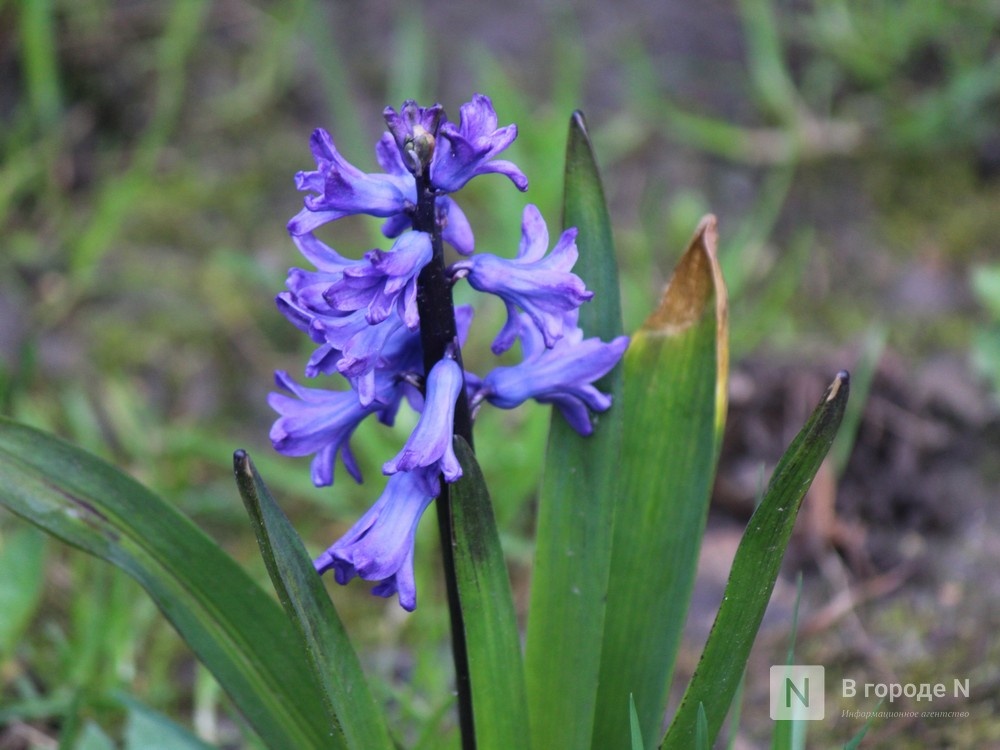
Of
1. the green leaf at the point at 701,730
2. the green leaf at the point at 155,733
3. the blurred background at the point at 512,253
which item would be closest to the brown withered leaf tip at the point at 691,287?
the green leaf at the point at 701,730

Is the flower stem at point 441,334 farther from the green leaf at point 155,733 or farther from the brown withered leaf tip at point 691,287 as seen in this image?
the green leaf at point 155,733

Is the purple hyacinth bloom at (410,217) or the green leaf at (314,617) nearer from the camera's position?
the green leaf at (314,617)

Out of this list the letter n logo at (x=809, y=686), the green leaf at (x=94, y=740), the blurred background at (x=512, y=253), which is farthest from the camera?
the blurred background at (x=512, y=253)

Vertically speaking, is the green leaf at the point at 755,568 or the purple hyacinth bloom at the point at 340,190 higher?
the purple hyacinth bloom at the point at 340,190

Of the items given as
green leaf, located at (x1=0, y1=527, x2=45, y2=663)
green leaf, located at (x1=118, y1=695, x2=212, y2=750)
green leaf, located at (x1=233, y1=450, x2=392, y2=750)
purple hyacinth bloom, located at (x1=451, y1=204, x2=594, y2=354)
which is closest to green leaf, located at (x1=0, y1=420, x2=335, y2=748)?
green leaf, located at (x1=233, y1=450, x2=392, y2=750)

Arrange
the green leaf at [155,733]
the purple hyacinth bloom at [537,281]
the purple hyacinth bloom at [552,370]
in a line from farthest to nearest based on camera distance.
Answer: the green leaf at [155,733]
the purple hyacinth bloom at [552,370]
the purple hyacinth bloom at [537,281]

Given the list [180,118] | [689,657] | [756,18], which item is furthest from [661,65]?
[689,657]
